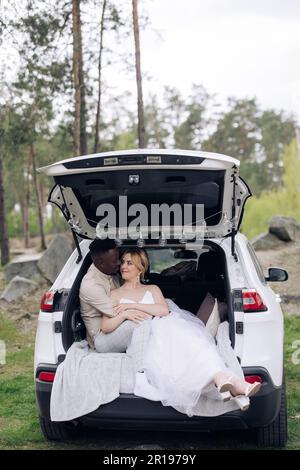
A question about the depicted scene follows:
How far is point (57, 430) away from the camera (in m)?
5.23

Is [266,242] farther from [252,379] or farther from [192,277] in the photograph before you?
[252,379]

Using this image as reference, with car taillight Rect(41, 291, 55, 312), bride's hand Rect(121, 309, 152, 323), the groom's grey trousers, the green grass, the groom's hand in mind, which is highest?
car taillight Rect(41, 291, 55, 312)

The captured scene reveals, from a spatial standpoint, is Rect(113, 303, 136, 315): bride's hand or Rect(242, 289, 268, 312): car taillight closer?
Rect(242, 289, 268, 312): car taillight

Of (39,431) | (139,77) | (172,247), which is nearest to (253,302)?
(172,247)

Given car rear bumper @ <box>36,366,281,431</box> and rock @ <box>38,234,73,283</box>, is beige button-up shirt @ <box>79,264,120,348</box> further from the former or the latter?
rock @ <box>38,234,73,283</box>

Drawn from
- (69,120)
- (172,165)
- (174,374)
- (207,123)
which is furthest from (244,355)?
(207,123)

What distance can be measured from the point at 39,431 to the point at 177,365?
1.70 metres

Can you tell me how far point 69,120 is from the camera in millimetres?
20812

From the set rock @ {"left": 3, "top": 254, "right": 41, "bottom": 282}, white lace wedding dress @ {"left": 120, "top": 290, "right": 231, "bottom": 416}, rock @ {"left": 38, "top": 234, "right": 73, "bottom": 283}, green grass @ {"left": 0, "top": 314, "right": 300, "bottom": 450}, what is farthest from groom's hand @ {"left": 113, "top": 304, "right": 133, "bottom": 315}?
rock @ {"left": 3, "top": 254, "right": 41, "bottom": 282}

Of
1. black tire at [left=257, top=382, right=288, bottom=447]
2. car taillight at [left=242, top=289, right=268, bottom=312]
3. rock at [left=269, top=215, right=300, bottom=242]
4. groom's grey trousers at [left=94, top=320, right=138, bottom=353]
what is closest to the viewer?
car taillight at [left=242, top=289, right=268, bottom=312]

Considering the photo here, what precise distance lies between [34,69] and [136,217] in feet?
43.7

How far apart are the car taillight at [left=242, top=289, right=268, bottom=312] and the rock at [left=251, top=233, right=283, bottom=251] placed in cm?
1425

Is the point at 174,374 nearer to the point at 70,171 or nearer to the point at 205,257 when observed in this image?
the point at 70,171

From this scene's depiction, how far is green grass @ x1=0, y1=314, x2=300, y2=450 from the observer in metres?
5.27
